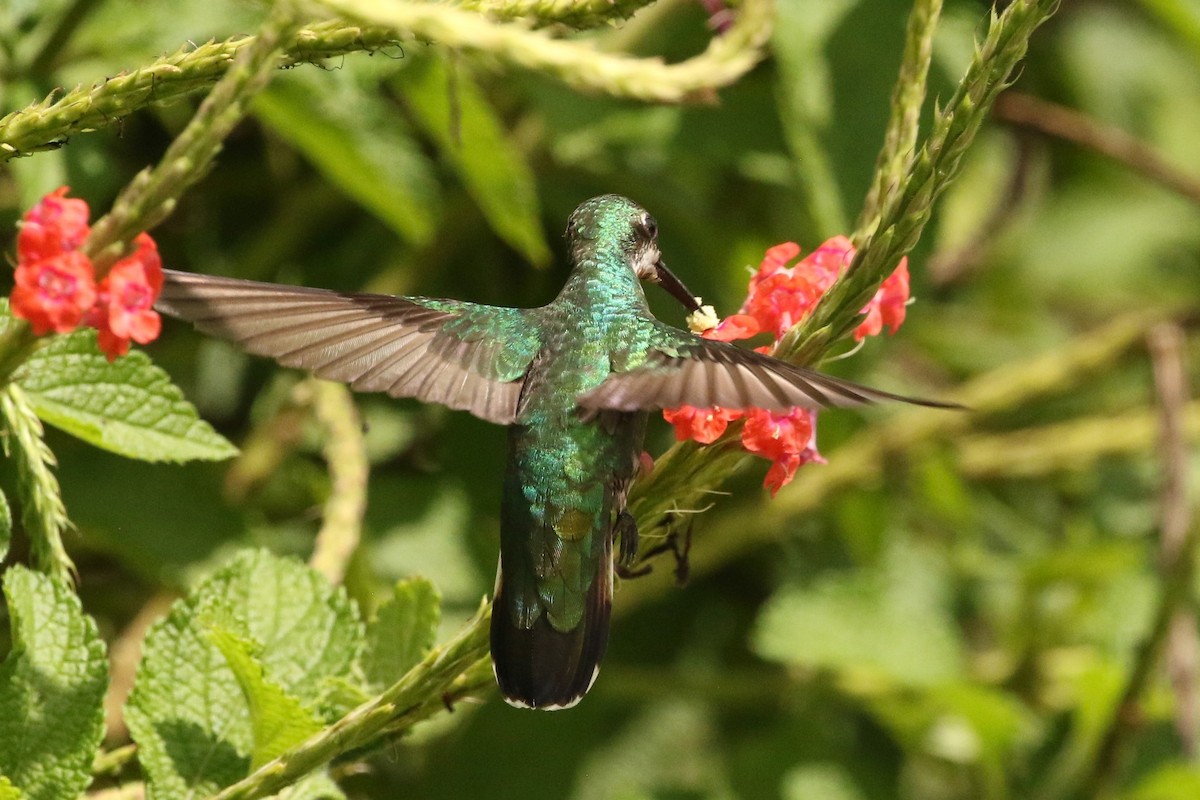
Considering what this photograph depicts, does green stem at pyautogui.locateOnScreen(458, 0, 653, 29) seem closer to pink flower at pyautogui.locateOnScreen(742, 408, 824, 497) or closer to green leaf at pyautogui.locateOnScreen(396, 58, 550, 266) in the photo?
pink flower at pyautogui.locateOnScreen(742, 408, 824, 497)

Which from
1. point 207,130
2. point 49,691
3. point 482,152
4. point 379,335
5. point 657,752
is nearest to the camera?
point 207,130

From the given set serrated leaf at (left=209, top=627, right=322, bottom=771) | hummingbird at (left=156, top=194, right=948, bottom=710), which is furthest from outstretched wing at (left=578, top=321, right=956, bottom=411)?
serrated leaf at (left=209, top=627, right=322, bottom=771)

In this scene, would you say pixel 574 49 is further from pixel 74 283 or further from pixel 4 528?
pixel 4 528

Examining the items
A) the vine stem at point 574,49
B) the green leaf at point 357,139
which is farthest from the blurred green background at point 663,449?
the vine stem at point 574,49

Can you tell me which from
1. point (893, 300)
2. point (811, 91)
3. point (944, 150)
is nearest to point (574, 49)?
point (944, 150)

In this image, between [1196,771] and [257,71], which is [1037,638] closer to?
[1196,771]

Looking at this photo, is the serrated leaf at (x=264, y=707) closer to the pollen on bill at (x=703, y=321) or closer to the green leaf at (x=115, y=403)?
the green leaf at (x=115, y=403)

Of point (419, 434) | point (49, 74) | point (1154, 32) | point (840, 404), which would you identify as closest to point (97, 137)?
point (49, 74)

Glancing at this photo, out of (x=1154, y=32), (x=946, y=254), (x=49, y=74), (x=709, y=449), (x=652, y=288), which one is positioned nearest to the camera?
(x=709, y=449)
